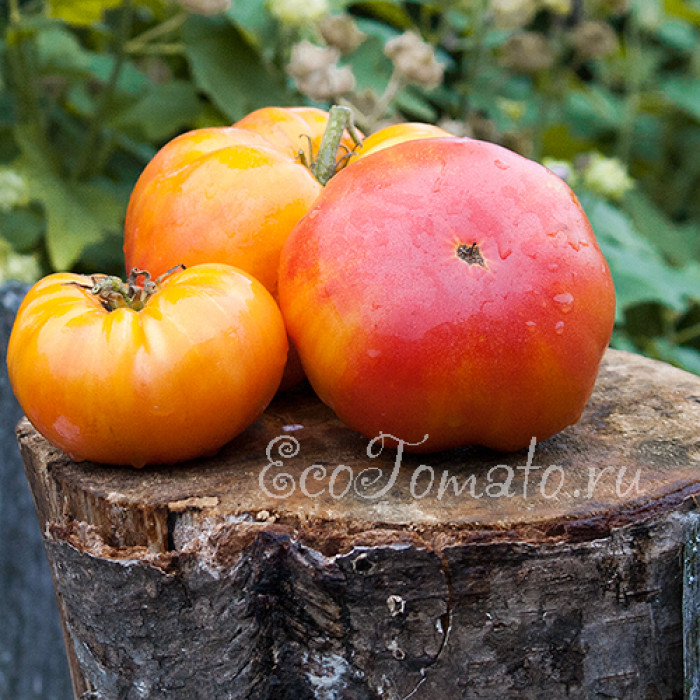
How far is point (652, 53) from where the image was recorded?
13.6 ft

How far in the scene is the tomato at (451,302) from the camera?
109 centimetres

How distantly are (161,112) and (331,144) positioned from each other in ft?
4.67

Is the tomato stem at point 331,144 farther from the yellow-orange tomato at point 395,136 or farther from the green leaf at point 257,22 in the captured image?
the green leaf at point 257,22

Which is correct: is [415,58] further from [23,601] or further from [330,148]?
[23,601]

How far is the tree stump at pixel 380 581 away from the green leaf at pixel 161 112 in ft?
5.58

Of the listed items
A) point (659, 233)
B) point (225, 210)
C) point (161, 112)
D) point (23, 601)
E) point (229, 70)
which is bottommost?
point (23, 601)

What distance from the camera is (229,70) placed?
2646 mm

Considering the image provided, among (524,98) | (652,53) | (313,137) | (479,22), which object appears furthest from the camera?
(652,53)

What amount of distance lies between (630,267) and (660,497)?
1.67 meters

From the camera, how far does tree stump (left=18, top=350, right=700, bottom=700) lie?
1010 millimetres

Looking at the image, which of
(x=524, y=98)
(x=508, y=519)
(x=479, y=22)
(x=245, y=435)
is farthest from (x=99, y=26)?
(x=508, y=519)

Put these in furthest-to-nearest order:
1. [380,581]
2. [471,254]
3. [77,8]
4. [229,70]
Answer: [229,70]
[77,8]
[471,254]
[380,581]

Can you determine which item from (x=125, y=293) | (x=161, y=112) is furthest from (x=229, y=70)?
(x=125, y=293)

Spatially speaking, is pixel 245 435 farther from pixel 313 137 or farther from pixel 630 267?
pixel 630 267
